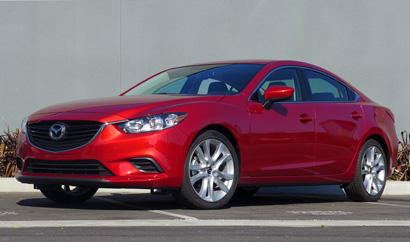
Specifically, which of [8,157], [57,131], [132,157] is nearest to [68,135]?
[57,131]

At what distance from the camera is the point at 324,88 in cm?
945

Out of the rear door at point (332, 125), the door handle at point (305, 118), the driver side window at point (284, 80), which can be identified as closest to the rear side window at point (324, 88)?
the rear door at point (332, 125)

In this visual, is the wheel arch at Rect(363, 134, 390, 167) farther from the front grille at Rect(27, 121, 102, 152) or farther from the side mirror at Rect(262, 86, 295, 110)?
the front grille at Rect(27, 121, 102, 152)

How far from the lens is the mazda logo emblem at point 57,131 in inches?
297

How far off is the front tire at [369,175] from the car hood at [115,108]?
236 centimetres

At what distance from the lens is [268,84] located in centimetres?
877

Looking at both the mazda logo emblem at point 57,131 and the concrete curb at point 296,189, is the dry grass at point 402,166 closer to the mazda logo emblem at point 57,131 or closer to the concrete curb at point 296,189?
the concrete curb at point 296,189

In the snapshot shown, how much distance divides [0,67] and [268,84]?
6781 mm

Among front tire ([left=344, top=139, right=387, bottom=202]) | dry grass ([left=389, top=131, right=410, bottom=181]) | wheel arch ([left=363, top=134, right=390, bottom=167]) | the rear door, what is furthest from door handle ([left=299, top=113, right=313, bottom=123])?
dry grass ([left=389, top=131, right=410, bottom=181])

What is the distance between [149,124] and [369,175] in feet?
11.3

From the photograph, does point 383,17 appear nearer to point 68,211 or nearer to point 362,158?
point 362,158

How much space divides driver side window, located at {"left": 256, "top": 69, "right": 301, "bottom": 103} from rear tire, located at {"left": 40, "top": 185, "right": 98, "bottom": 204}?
2335 millimetres

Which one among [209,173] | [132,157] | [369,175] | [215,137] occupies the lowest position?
[369,175]

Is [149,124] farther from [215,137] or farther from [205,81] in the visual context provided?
[205,81]
